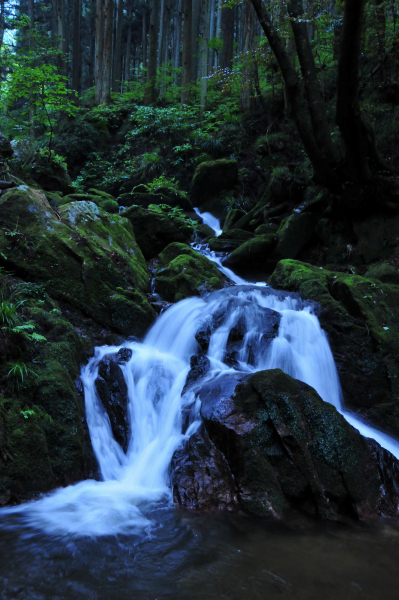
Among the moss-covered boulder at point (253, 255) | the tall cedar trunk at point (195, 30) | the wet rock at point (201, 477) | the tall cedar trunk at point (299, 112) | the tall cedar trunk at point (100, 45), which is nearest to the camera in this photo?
the wet rock at point (201, 477)

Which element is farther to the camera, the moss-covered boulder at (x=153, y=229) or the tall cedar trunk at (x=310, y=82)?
the moss-covered boulder at (x=153, y=229)

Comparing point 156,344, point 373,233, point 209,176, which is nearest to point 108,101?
point 209,176

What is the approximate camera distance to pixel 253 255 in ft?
36.8

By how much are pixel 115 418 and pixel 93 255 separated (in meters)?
3.26

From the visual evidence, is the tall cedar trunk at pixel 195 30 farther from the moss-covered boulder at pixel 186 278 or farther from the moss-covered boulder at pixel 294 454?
the moss-covered boulder at pixel 294 454

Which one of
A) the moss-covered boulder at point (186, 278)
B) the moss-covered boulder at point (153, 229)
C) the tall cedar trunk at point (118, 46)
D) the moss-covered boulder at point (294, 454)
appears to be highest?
the tall cedar trunk at point (118, 46)

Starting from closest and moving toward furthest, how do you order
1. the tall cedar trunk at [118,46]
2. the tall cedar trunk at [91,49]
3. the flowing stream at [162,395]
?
the flowing stream at [162,395]
the tall cedar trunk at [118,46]
the tall cedar trunk at [91,49]

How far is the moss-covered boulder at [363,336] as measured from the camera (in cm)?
659

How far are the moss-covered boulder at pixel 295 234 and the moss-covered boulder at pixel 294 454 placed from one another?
6640 millimetres

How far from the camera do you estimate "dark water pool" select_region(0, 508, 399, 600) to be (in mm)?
2875

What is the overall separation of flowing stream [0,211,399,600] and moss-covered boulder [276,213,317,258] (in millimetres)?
3097

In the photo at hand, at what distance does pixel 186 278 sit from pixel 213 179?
8206 millimetres

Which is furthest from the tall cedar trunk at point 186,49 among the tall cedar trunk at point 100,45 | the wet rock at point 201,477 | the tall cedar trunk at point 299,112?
the wet rock at point 201,477

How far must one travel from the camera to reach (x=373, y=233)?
33.8 feet
